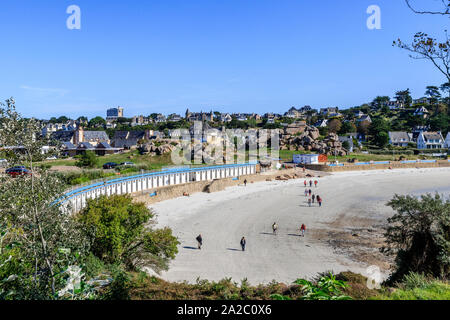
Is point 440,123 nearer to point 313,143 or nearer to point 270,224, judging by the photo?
point 313,143

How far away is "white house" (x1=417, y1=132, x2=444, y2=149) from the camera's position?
10256 centimetres

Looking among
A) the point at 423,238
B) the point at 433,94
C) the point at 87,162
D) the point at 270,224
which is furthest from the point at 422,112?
the point at 423,238

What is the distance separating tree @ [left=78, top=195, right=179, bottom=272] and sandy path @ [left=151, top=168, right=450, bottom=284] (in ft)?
6.41

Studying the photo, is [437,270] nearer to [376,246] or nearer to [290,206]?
[376,246]

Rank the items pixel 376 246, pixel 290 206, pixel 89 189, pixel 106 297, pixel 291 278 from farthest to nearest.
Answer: pixel 290 206 → pixel 89 189 → pixel 376 246 → pixel 291 278 → pixel 106 297

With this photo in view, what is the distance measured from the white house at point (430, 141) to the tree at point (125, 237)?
110176 mm

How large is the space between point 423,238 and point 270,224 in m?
15.8

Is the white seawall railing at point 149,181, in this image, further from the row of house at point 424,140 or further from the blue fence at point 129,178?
the row of house at point 424,140

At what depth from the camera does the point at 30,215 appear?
26.0 ft

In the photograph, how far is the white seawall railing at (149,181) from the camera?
1168 inches
